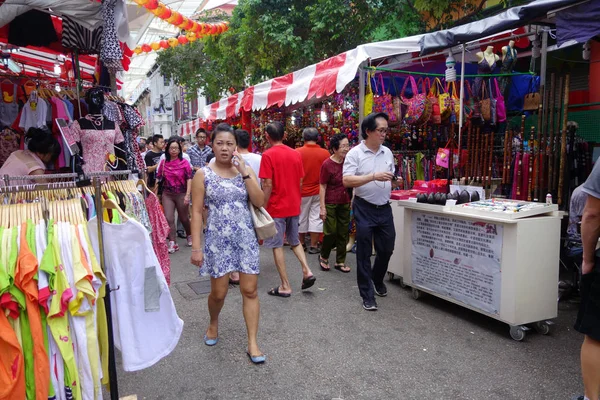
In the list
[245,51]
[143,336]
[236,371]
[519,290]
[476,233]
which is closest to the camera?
[143,336]

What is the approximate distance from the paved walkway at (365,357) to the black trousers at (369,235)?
31 cm

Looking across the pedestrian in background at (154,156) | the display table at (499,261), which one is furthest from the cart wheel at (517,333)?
the pedestrian in background at (154,156)

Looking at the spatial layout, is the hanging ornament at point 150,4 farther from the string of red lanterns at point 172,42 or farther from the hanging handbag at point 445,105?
the string of red lanterns at point 172,42

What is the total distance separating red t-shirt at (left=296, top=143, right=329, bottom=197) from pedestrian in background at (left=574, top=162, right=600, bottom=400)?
4.25 metres

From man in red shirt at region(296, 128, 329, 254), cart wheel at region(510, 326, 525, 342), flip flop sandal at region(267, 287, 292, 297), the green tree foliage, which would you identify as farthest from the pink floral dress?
the green tree foliage

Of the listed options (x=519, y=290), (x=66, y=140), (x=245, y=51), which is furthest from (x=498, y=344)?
(x=245, y=51)

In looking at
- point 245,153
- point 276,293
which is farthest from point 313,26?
point 276,293

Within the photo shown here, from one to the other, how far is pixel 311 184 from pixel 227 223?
11.4ft

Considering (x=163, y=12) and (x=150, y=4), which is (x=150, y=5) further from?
(x=163, y=12)

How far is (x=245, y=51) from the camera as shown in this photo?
1188 cm

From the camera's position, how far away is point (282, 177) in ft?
15.9

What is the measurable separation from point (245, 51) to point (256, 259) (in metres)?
9.78

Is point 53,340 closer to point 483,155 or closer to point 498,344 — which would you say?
point 498,344

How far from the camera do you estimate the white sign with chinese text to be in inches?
146
